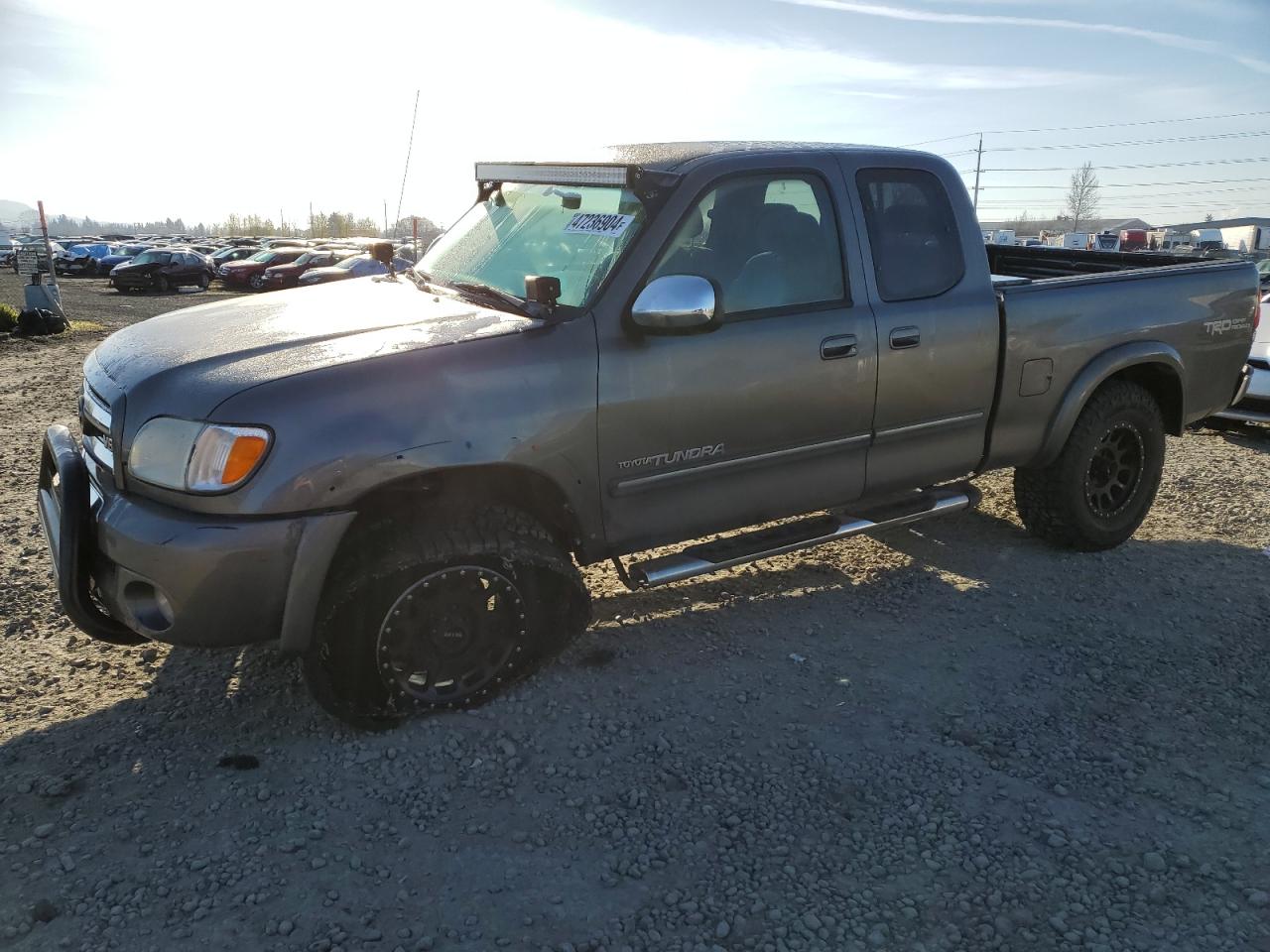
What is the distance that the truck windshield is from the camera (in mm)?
3547

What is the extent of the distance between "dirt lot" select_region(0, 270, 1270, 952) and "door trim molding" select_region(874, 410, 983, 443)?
860mm

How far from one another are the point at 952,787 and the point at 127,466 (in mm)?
2869

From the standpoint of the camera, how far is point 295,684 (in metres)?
3.60

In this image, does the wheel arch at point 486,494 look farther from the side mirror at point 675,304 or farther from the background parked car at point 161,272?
the background parked car at point 161,272

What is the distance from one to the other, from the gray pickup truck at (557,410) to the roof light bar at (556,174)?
0.8 inches

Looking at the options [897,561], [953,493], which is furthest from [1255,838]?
[897,561]

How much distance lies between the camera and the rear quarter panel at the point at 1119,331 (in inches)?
174

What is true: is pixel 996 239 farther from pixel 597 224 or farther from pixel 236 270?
pixel 597 224

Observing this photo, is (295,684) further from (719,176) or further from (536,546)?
(719,176)

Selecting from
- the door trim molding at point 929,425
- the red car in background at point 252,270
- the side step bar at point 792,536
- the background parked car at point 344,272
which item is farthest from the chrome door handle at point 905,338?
the red car in background at point 252,270

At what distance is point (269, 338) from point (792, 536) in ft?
7.30

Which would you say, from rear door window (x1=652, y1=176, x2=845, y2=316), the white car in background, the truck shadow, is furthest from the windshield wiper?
the white car in background

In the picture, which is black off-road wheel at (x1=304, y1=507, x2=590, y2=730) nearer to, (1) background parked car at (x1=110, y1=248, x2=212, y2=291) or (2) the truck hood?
(2) the truck hood

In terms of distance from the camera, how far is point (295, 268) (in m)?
28.5
